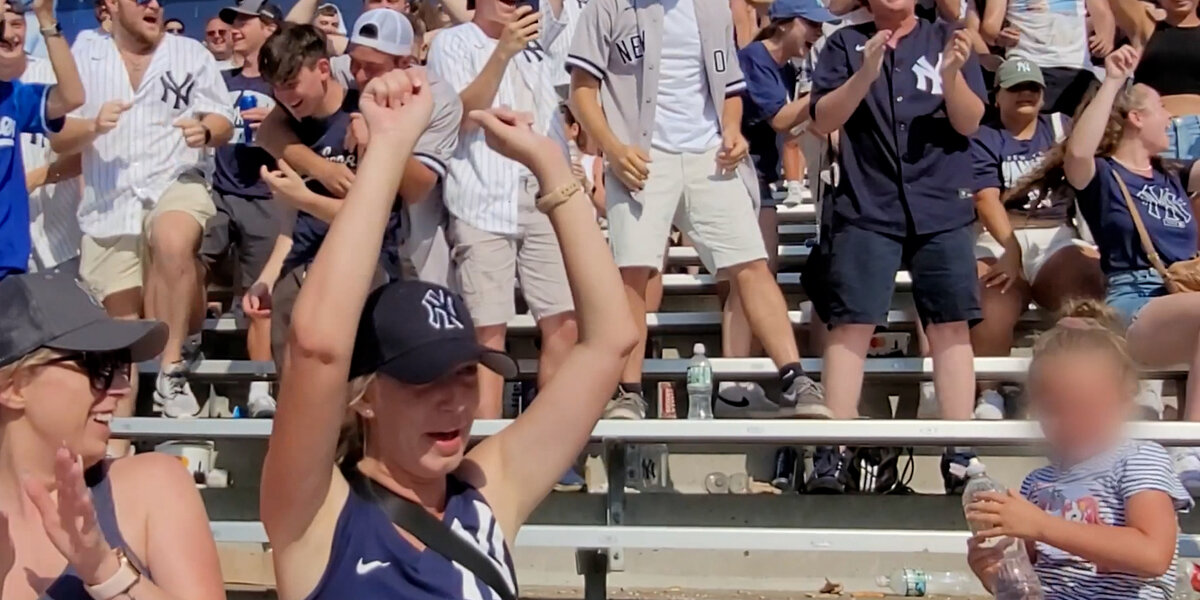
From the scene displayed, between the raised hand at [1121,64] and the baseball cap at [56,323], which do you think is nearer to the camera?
the baseball cap at [56,323]

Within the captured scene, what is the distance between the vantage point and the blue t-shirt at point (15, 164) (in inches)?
188

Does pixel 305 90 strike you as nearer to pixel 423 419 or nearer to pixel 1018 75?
pixel 1018 75

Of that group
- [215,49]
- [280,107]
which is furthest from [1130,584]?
[215,49]

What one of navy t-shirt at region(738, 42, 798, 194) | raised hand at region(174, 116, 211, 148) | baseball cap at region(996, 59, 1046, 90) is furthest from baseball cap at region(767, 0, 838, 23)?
raised hand at region(174, 116, 211, 148)

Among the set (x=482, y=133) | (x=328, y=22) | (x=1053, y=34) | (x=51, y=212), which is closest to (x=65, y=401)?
(x=482, y=133)

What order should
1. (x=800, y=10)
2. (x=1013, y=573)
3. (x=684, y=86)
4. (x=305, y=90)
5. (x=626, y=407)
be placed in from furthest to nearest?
1. (x=800, y=10)
2. (x=684, y=86)
3. (x=305, y=90)
4. (x=626, y=407)
5. (x=1013, y=573)

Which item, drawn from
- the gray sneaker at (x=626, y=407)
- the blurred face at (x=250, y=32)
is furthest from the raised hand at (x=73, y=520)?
the blurred face at (x=250, y=32)

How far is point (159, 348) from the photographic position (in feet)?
7.21

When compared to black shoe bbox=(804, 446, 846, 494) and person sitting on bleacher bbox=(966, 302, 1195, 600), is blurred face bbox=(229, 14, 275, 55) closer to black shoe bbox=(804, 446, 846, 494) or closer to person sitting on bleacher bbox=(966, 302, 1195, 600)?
black shoe bbox=(804, 446, 846, 494)

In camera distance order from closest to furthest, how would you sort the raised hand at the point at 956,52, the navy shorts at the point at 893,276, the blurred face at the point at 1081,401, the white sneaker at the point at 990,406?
the blurred face at the point at 1081,401, the raised hand at the point at 956,52, the navy shorts at the point at 893,276, the white sneaker at the point at 990,406

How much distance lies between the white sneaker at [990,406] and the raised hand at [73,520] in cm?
373

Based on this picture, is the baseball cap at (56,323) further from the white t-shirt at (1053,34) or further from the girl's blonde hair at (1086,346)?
the white t-shirt at (1053,34)

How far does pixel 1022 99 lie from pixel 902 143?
57.5 inches

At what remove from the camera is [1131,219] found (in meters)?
4.80
